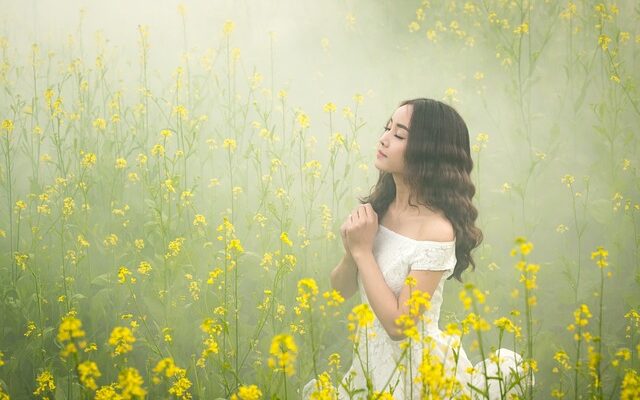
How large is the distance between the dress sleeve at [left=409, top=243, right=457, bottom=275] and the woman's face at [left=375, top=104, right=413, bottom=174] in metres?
0.26

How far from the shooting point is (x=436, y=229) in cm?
198

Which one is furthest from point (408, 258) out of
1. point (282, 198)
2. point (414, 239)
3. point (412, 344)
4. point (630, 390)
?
point (282, 198)

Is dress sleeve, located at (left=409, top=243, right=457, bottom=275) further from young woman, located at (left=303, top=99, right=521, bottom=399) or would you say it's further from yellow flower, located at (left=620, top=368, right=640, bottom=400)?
yellow flower, located at (left=620, top=368, right=640, bottom=400)

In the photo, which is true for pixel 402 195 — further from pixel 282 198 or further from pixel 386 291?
pixel 282 198

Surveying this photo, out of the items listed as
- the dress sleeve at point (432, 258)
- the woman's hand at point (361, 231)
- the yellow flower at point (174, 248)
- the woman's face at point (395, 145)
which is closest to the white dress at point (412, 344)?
the dress sleeve at point (432, 258)

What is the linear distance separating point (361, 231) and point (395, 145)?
296 millimetres

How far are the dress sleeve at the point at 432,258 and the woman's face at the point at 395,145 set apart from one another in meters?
0.26

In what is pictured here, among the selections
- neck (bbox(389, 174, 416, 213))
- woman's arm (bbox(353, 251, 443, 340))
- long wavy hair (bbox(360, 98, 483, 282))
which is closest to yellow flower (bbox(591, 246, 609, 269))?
woman's arm (bbox(353, 251, 443, 340))

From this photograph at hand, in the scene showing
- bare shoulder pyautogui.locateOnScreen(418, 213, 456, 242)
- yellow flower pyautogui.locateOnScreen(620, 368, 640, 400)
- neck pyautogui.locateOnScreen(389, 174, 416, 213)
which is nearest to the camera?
yellow flower pyautogui.locateOnScreen(620, 368, 640, 400)

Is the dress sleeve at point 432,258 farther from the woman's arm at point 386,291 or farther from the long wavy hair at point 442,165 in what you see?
the long wavy hair at point 442,165

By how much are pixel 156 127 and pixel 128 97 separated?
655 millimetres

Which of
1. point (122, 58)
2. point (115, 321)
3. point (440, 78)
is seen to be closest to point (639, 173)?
point (440, 78)

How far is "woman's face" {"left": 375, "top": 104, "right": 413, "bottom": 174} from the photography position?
79.6 inches

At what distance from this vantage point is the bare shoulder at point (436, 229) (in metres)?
1.97
